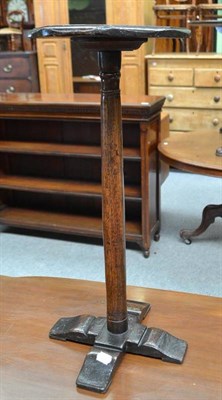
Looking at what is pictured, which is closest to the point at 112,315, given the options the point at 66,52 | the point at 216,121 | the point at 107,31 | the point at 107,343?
the point at 107,343

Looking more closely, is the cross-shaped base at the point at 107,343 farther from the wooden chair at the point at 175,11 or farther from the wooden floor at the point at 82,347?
the wooden chair at the point at 175,11

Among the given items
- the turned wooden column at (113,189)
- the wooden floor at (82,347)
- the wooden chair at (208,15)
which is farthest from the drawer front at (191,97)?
the turned wooden column at (113,189)

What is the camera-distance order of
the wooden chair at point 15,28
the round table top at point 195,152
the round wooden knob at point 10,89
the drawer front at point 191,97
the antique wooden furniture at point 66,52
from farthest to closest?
1. the wooden chair at point 15,28
2. the round wooden knob at point 10,89
3. the antique wooden furniture at point 66,52
4. the drawer front at point 191,97
5. the round table top at point 195,152

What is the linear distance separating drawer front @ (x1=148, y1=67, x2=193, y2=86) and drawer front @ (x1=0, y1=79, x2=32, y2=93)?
1.23 metres

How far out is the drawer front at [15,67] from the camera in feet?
14.4

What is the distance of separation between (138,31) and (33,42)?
4.23 meters

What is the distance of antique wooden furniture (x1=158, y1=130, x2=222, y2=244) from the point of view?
7.40 feet

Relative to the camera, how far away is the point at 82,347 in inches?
39.2

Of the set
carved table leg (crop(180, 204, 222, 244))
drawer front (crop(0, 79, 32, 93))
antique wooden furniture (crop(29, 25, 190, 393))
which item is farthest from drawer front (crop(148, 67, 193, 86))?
antique wooden furniture (crop(29, 25, 190, 393))

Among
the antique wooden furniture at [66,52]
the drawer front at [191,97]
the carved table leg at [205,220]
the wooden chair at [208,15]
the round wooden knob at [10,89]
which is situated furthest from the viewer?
the round wooden knob at [10,89]

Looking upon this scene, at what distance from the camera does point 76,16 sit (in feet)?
13.6

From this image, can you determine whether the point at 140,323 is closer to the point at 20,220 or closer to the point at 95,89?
the point at 20,220

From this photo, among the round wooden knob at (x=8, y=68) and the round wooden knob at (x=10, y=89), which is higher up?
the round wooden knob at (x=8, y=68)

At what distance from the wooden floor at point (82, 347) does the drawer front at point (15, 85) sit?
3.46m
